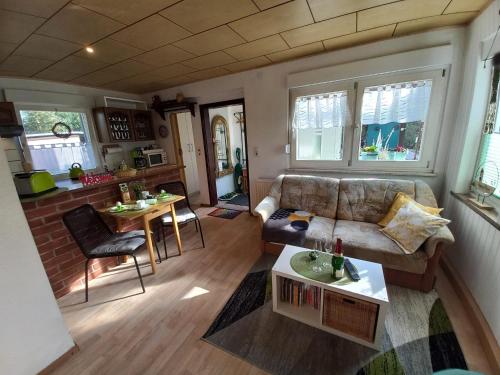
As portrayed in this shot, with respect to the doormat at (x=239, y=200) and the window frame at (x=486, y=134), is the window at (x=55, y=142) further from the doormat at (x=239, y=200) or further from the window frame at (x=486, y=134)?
the window frame at (x=486, y=134)

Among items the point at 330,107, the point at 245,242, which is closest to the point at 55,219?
the point at 245,242

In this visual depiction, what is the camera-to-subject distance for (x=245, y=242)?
281 cm

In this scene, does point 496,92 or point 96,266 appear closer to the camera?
point 496,92

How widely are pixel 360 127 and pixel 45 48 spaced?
3474 millimetres

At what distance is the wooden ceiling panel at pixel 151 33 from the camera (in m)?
1.68

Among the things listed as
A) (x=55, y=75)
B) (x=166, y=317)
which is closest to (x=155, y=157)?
(x=55, y=75)

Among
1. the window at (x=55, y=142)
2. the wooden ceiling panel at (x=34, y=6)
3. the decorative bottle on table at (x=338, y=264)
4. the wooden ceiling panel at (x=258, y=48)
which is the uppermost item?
the wooden ceiling panel at (x=258, y=48)

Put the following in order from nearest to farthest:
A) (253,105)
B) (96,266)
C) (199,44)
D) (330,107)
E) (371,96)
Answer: (199,44), (96,266), (371,96), (330,107), (253,105)

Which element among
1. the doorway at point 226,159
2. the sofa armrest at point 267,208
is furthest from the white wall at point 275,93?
the sofa armrest at point 267,208

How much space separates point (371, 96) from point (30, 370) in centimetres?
380

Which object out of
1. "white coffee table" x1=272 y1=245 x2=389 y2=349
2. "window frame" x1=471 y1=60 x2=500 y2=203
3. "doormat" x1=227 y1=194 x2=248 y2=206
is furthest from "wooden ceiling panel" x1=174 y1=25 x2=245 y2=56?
"doormat" x1=227 y1=194 x2=248 y2=206

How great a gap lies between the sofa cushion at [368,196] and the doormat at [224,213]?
187 centimetres

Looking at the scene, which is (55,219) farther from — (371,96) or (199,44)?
(371,96)

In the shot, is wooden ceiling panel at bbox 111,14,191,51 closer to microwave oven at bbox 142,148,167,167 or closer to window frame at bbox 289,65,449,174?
window frame at bbox 289,65,449,174
